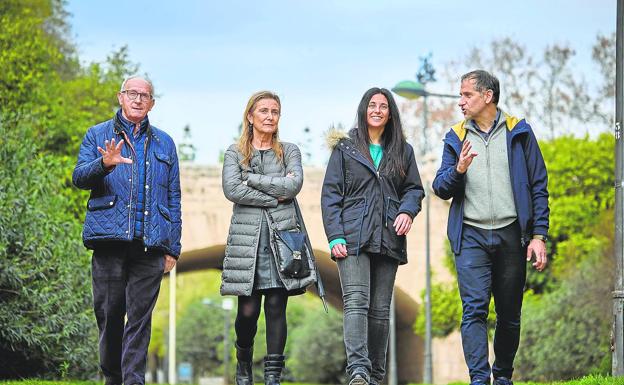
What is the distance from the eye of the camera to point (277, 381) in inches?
333

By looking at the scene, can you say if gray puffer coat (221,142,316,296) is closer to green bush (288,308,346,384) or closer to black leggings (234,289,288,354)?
black leggings (234,289,288,354)

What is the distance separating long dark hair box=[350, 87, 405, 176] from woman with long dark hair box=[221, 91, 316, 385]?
0.49m

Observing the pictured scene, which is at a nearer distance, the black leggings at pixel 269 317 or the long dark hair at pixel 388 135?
the black leggings at pixel 269 317

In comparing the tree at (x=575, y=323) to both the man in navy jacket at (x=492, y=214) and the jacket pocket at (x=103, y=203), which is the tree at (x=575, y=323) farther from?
the jacket pocket at (x=103, y=203)

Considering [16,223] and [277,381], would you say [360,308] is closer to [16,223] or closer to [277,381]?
[277,381]

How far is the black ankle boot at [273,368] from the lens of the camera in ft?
27.7

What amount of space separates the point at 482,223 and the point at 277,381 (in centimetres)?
177

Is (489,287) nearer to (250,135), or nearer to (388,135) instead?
(388,135)

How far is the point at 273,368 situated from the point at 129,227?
1.39 m

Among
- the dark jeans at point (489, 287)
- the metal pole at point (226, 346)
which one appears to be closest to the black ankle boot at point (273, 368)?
the dark jeans at point (489, 287)

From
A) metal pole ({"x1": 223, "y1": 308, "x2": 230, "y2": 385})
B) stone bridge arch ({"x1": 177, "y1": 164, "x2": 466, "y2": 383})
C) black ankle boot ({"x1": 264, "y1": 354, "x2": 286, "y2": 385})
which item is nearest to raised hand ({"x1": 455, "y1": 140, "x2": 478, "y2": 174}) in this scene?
black ankle boot ({"x1": 264, "y1": 354, "x2": 286, "y2": 385})

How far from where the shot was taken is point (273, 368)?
847 centimetres

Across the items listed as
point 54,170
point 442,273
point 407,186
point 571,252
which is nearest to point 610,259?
point 571,252

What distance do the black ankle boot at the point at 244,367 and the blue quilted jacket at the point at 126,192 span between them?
837mm
